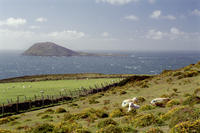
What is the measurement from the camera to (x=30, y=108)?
39.4m

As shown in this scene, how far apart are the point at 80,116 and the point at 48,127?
6182 mm

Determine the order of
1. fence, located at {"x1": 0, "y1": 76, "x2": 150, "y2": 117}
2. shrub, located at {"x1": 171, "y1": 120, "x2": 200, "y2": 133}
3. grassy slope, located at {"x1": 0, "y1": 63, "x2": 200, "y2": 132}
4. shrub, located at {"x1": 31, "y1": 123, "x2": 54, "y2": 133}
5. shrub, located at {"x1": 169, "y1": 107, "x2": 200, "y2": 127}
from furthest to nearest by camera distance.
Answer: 1. fence, located at {"x1": 0, "y1": 76, "x2": 150, "y2": 117}
2. grassy slope, located at {"x1": 0, "y1": 63, "x2": 200, "y2": 132}
3. shrub, located at {"x1": 31, "y1": 123, "x2": 54, "y2": 133}
4. shrub, located at {"x1": 169, "y1": 107, "x2": 200, "y2": 127}
5. shrub, located at {"x1": 171, "y1": 120, "x2": 200, "y2": 133}

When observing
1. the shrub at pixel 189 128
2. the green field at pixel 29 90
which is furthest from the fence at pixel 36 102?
the shrub at pixel 189 128

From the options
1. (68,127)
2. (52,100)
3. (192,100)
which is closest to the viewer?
(68,127)

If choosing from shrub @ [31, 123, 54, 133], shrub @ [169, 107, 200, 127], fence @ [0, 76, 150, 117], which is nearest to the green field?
fence @ [0, 76, 150, 117]

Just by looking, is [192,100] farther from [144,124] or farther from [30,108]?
[30,108]

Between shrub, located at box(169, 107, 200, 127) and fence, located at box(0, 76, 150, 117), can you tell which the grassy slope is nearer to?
shrub, located at box(169, 107, 200, 127)

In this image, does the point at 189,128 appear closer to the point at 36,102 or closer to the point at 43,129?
the point at 43,129

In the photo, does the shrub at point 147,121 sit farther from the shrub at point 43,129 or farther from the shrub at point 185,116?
the shrub at point 43,129

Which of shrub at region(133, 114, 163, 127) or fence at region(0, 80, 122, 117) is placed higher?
shrub at region(133, 114, 163, 127)

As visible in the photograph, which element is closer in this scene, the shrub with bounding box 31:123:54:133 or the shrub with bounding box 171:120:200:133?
the shrub with bounding box 171:120:200:133

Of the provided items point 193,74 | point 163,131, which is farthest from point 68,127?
point 193,74

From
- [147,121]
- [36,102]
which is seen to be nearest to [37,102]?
[36,102]

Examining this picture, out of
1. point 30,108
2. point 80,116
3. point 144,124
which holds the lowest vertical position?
point 30,108
